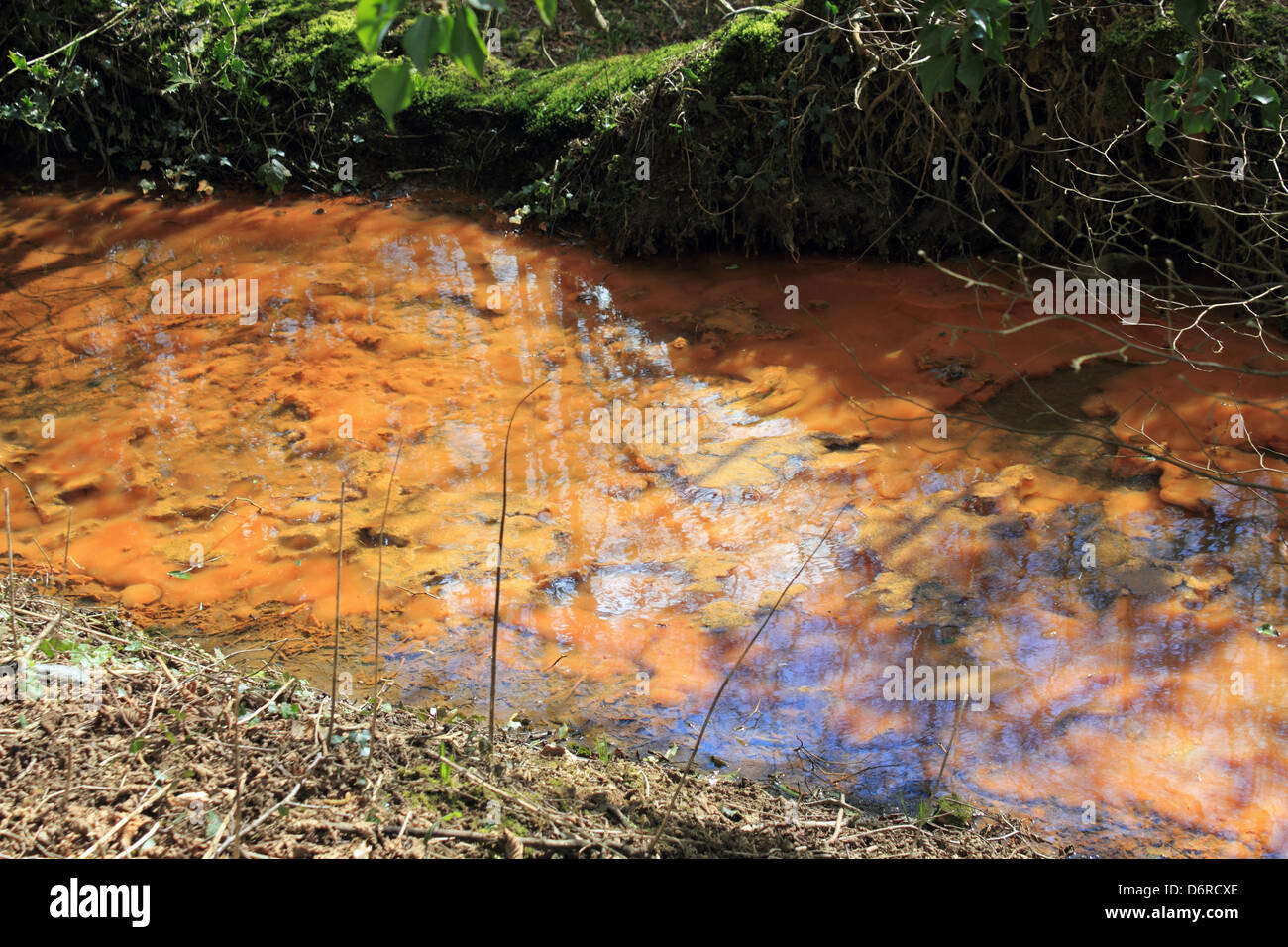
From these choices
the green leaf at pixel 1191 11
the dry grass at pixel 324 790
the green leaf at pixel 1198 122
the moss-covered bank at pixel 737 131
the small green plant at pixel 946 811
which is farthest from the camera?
the moss-covered bank at pixel 737 131

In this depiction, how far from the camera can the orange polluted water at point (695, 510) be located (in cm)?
313

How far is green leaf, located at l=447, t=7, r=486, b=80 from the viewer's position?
1.29m

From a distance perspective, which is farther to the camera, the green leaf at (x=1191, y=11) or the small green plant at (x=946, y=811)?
the small green plant at (x=946, y=811)

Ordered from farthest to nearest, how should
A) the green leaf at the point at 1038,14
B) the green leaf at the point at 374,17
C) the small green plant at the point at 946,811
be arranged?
the small green plant at the point at 946,811 < the green leaf at the point at 1038,14 < the green leaf at the point at 374,17

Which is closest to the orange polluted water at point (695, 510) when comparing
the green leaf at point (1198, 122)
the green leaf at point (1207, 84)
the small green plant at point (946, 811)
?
the small green plant at point (946, 811)

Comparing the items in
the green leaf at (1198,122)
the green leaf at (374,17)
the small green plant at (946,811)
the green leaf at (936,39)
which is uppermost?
the green leaf at (936,39)

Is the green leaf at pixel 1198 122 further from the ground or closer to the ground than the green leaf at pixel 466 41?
closer to the ground

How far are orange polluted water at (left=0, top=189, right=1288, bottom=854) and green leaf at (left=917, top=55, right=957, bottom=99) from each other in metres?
1.80

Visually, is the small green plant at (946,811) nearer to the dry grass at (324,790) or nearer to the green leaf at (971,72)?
the dry grass at (324,790)

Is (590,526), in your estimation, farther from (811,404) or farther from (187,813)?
(187,813)

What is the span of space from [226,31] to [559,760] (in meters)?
6.61

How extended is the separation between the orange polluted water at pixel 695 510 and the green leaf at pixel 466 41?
7.39ft

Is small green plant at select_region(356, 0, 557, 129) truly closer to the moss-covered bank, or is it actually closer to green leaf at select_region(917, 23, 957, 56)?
green leaf at select_region(917, 23, 957, 56)

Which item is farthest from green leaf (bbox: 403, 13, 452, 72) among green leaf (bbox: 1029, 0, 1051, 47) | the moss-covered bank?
the moss-covered bank
